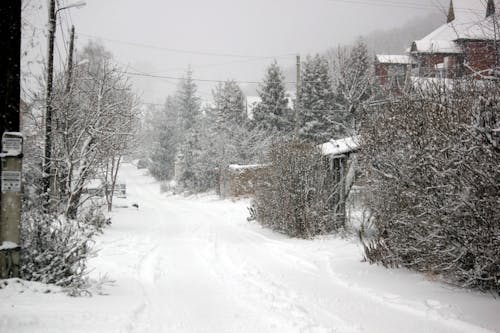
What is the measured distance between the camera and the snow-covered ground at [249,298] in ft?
16.4

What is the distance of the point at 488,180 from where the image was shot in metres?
5.30

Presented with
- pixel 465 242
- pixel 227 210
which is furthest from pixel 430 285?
pixel 227 210

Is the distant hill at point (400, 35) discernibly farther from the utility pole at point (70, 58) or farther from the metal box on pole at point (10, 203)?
the metal box on pole at point (10, 203)

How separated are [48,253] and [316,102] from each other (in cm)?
3330

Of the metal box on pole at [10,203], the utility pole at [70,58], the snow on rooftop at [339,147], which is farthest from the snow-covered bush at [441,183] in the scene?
the utility pole at [70,58]

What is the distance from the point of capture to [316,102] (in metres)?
37.2

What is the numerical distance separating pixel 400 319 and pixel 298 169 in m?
7.51

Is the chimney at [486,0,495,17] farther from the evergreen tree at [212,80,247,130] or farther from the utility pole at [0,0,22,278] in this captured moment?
the evergreen tree at [212,80,247,130]

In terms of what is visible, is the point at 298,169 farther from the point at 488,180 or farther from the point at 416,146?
the point at 488,180

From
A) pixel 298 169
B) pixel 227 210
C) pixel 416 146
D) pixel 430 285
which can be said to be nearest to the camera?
pixel 430 285

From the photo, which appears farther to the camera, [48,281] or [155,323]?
[48,281]

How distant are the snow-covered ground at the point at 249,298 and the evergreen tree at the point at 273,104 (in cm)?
2819

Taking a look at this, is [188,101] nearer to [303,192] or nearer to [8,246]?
[303,192]

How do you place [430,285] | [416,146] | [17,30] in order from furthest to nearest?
[416,146]
[430,285]
[17,30]
